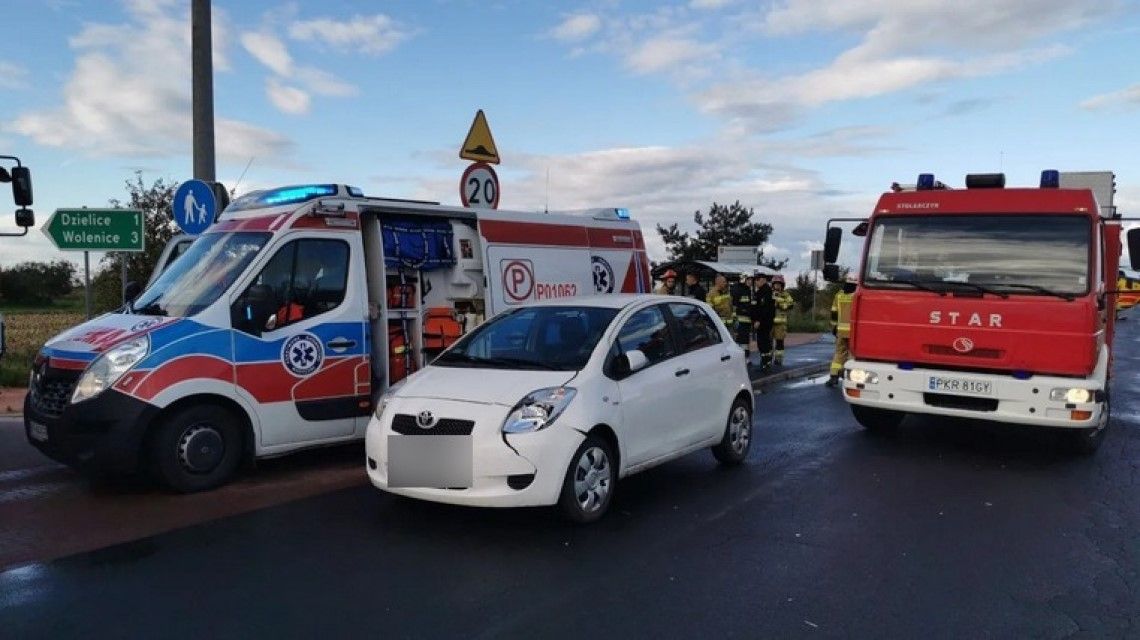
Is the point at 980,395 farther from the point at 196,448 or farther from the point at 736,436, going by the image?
the point at 196,448

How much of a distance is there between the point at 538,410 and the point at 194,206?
5.85m

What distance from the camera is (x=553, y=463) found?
5.48 metres

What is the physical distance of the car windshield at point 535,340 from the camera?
245 inches

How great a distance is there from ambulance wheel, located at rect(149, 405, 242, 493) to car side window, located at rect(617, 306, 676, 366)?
3039 mm

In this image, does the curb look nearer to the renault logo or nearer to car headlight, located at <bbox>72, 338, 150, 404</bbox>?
the renault logo

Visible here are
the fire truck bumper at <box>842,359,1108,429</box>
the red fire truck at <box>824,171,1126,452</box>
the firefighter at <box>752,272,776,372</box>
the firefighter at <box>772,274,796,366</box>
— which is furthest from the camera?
the firefighter at <box>772,274,796,366</box>

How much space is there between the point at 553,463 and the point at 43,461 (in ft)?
16.3

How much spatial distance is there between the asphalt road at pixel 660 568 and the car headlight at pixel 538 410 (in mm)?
700

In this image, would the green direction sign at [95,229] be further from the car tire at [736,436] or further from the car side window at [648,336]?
the car tire at [736,436]

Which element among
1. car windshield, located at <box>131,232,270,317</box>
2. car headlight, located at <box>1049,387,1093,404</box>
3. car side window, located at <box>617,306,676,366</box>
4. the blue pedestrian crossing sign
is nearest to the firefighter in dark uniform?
car headlight, located at <box>1049,387,1093,404</box>

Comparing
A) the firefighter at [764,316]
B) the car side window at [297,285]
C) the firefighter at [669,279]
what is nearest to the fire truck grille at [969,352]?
the car side window at [297,285]

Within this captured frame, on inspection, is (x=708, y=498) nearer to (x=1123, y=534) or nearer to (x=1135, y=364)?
(x=1123, y=534)

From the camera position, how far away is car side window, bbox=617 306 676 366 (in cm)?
647

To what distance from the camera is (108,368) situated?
623 cm
